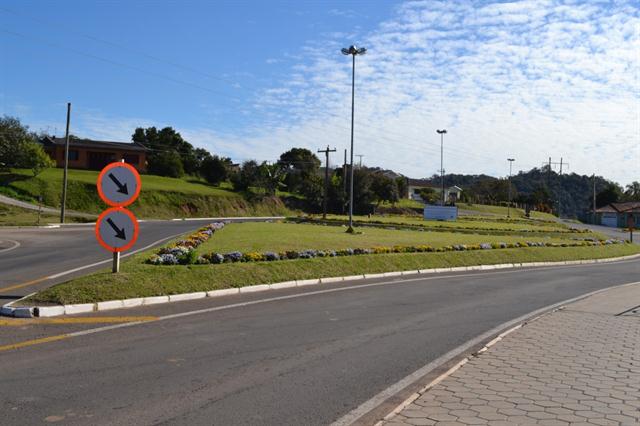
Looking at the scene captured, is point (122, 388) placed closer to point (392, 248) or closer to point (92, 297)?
point (92, 297)

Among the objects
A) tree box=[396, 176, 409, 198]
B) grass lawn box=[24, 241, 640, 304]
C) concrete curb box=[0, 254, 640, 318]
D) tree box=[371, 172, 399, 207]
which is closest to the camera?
concrete curb box=[0, 254, 640, 318]

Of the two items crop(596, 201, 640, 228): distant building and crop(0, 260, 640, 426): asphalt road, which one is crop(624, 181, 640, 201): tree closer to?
crop(596, 201, 640, 228): distant building

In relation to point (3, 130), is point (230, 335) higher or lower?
lower

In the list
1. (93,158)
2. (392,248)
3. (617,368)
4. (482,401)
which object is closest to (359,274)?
(392,248)

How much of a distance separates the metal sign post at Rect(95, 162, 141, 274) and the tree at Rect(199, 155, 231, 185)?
70.0 m

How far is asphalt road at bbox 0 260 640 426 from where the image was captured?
534cm

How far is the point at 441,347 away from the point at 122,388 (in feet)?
14.5

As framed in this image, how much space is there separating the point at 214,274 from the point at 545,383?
7.99 meters

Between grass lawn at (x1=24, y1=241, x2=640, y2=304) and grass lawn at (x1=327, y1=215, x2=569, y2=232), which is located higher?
grass lawn at (x1=327, y1=215, x2=569, y2=232)

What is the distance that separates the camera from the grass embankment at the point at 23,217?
36691 mm

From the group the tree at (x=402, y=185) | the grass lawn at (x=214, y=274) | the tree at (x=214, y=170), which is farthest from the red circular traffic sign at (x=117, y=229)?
the tree at (x=402, y=185)

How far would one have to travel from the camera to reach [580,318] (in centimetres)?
1102

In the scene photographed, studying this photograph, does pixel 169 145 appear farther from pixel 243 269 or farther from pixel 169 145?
pixel 243 269

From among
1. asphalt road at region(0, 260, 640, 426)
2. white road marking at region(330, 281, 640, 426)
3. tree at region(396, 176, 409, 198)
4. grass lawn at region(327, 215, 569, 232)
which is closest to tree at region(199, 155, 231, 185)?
grass lawn at region(327, 215, 569, 232)
